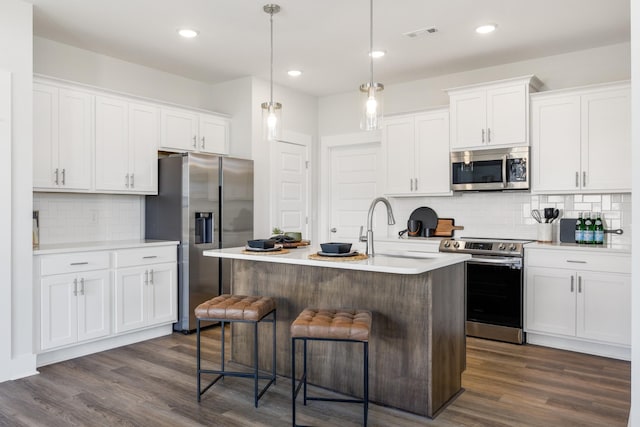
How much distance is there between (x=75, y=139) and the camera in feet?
13.4

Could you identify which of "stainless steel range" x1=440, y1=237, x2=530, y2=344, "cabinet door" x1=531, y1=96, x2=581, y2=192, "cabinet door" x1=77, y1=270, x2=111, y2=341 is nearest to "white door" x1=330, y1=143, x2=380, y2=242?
"stainless steel range" x1=440, y1=237, x2=530, y2=344

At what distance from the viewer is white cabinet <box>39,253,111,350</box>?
11.8 feet

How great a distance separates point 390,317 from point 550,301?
6.75 ft

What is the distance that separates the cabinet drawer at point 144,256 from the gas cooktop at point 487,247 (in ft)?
8.63

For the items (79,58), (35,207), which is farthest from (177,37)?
(35,207)

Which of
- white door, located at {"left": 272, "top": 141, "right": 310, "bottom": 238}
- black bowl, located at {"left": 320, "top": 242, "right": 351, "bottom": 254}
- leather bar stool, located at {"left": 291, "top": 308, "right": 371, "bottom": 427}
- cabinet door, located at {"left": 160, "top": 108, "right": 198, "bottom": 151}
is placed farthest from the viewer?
white door, located at {"left": 272, "top": 141, "right": 310, "bottom": 238}

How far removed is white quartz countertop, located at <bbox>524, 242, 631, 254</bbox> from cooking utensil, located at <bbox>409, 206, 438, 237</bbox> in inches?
48.5

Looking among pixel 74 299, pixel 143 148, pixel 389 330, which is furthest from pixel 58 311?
pixel 389 330

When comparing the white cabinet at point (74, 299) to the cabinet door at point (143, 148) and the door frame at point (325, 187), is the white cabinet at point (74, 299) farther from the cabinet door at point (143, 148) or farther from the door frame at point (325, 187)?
the door frame at point (325, 187)

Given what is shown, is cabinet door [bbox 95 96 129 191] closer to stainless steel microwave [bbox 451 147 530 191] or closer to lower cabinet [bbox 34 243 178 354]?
lower cabinet [bbox 34 243 178 354]

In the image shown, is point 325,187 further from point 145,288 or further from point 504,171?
point 145,288

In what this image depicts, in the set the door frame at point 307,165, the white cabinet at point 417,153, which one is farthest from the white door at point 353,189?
the white cabinet at point 417,153

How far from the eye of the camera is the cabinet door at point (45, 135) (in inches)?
150

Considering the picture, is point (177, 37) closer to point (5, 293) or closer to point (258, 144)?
point (258, 144)
